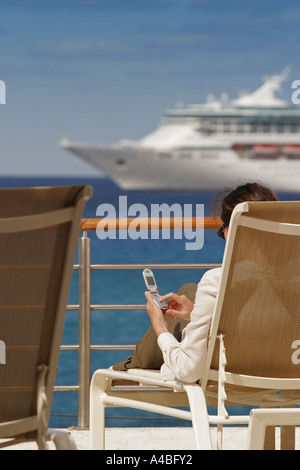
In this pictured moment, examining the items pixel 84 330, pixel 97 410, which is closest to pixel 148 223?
pixel 84 330

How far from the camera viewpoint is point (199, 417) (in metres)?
1.57

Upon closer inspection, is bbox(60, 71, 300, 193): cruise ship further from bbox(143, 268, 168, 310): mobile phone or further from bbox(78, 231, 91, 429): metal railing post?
bbox(143, 268, 168, 310): mobile phone

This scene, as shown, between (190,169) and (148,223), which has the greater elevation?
(190,169)

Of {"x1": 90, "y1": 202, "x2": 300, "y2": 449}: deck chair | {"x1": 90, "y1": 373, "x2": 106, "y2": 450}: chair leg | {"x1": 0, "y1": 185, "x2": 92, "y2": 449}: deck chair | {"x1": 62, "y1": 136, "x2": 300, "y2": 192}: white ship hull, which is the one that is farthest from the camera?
{"x1": 62, "y1": 136, "x2": 300, "y2": 192}: white ship hull

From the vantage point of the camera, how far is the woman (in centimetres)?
161

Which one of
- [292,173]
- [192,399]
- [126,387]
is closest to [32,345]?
[192,399]

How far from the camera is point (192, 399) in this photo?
1598 millimetres

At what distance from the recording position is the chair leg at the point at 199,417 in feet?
5.04

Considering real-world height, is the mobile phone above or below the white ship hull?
below

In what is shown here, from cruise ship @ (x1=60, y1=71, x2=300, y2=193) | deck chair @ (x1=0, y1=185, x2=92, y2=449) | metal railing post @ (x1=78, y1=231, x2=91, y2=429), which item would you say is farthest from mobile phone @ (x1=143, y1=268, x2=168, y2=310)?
cruise ship @ (x1=60, y1=71, x2=300, y2=193)

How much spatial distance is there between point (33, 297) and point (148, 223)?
126 centimetres

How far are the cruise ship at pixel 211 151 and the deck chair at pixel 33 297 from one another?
52258 millimetres

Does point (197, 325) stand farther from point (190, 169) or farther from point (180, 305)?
point (190, 169)

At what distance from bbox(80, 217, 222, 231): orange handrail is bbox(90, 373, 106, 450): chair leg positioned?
690 mm
